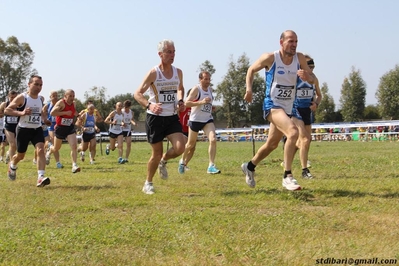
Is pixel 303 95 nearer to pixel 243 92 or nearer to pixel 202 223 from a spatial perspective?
pixel 202 223

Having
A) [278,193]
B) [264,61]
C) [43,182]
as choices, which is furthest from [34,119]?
[278,193]

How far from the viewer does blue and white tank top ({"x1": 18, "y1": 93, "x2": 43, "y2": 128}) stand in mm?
9320

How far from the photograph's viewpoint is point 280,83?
7.36 meters

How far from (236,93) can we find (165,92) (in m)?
69.5

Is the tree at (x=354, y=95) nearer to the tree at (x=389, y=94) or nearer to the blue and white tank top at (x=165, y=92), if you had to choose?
the tree at (x=389, y=94)

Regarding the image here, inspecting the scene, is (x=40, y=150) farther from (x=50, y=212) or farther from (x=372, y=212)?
(x=372, y=212)

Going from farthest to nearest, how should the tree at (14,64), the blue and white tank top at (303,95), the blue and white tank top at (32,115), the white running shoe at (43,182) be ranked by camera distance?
the tree at (14,64), the blue and white tank top at (303,95), the blue and white tank top at (32,115), the white running shoe at (43,182)

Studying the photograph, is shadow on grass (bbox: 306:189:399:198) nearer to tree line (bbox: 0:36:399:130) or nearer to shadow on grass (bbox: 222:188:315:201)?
shadow on grass (bbox: 222:188:315:201)

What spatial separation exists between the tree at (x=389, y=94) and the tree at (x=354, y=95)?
12.9ft

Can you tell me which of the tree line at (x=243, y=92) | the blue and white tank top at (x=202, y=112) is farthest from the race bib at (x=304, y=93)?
the tree line at (x=243, y=92)

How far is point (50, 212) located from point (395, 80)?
69034 mm

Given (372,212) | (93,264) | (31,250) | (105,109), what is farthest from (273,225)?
(105,109)

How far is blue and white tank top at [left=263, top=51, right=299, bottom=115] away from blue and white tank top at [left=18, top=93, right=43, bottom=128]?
454 cm

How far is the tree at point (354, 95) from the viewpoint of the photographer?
2881 inches
